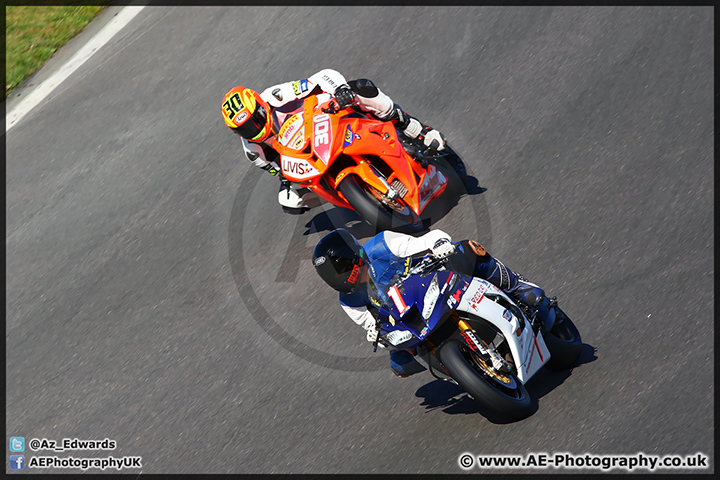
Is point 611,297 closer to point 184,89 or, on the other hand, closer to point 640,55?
point 640,55

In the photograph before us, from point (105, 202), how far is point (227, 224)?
1.91 meters

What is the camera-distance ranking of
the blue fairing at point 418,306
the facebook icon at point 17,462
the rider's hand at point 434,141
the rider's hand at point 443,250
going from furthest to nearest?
the rider's hand at point 434,141
the facebook icon at point 17,462
the rider's hand at point 443,250
the blue fairing at point 418,306

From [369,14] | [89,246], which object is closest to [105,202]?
[89,246]

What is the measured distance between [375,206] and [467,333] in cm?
255

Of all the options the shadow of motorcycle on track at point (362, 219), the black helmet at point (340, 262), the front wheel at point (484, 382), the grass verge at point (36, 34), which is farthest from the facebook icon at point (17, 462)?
the grass verge at point (36, 34)

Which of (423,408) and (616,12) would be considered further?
(616,12)

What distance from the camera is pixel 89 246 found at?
9.58 metres

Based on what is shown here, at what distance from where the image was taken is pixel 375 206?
25.7 ft

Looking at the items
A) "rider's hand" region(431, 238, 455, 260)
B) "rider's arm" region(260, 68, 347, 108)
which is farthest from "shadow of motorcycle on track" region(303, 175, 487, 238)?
"rider's hand" region(431, 238, 455, 260)

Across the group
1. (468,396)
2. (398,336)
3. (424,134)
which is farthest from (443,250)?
(424,134)

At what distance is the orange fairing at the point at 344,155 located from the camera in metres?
7.95

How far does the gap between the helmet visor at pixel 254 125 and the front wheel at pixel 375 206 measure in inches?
42.6

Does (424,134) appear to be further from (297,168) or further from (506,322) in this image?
(506,322)

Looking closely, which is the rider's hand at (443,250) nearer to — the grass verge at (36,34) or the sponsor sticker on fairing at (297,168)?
the sponsor sticker on fairing at (297,168)
